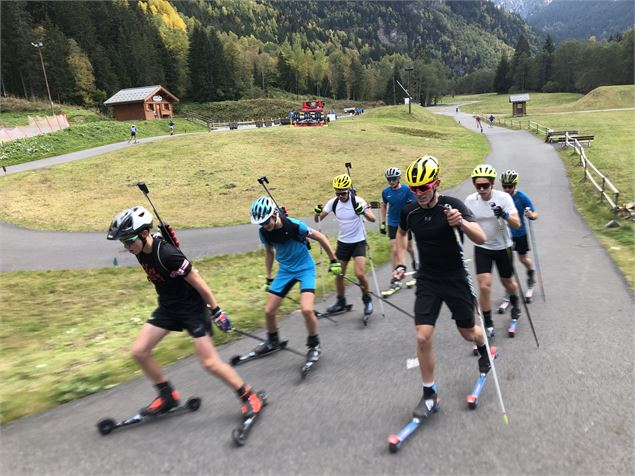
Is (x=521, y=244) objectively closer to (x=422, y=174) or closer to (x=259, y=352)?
(x=422, y=174)

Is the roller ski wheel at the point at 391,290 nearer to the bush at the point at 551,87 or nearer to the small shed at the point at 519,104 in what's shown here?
the small shed at the point at 519,104

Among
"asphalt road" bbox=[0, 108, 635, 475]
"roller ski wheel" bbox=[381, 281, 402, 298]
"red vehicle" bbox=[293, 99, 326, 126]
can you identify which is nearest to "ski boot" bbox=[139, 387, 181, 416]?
"asphalt road" bbox=[0, 108, 635, 475]

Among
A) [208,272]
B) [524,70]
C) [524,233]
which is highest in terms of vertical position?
[524,70]

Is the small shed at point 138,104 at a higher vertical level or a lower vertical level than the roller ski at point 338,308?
higher

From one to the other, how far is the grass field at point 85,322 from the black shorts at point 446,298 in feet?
9.36

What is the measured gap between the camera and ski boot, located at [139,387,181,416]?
16.1 feet

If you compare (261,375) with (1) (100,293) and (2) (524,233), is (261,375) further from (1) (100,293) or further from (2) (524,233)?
(1) (100,293)

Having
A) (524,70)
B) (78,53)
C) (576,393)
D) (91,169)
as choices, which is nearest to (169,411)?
(576,393)

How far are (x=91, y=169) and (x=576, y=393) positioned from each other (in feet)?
117

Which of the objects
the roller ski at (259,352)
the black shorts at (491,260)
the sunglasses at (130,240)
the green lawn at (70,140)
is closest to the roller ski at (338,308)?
the roller ski at (259,352)

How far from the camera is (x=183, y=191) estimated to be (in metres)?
27.2

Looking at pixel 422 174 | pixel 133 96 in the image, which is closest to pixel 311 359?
pixel 422 174

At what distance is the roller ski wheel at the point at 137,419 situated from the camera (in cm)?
464

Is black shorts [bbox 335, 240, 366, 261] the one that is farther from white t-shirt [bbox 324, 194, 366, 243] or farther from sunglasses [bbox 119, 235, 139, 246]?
sunglasses [bbox 119, 235, 139, 246]
